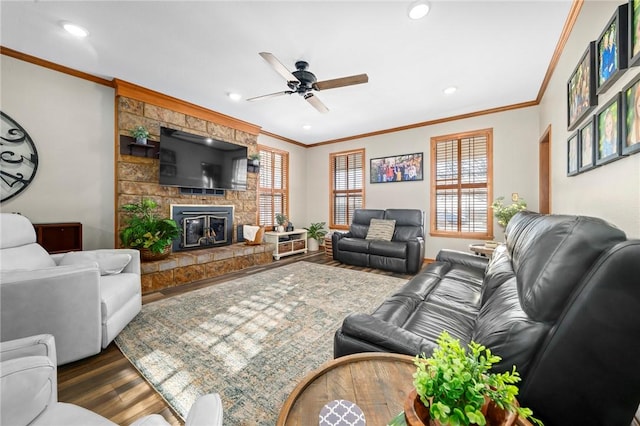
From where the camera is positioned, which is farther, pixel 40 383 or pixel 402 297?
pixel 402 297

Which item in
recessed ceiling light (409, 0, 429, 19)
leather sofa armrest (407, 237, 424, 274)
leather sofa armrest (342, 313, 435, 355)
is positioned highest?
recessed ceiling light (409, 0, 429, 19)

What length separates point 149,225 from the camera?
3.40m

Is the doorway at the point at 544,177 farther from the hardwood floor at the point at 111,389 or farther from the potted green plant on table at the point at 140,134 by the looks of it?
the potted green plant on table at the point at 140,134

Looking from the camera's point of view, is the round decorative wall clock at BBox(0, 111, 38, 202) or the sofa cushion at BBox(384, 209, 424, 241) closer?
the round decorative wall clock at BBox(0, 111, 38, 202)

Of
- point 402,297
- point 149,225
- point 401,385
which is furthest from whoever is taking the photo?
point 149,225

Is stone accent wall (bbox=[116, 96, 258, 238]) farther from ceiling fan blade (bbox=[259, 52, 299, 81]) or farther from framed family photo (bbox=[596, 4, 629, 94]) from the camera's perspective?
framed family photo (bbox=[596, 4, 629, 94])

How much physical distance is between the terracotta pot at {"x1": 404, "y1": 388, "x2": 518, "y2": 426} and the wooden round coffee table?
184 millimetres

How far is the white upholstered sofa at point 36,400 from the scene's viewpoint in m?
0.67

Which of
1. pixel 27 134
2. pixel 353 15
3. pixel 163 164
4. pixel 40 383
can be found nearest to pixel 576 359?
pixel 40 383

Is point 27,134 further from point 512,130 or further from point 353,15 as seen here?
point 512,130

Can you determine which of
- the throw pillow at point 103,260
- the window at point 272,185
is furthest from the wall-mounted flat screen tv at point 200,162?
the throw pillow at point 103,260

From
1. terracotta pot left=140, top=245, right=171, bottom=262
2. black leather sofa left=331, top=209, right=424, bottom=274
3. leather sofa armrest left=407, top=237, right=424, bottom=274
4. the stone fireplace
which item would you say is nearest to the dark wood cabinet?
terracotta pot left=140, top=245, right=171, bottom=262

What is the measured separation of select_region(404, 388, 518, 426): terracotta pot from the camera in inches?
20.3

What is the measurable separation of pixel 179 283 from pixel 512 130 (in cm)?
578
